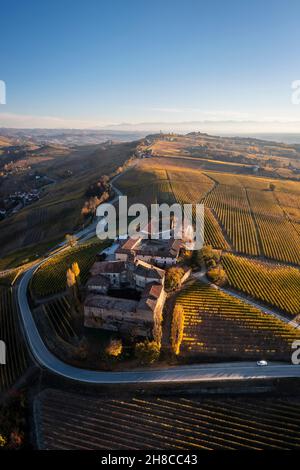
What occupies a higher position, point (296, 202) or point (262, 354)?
point (296, 202)

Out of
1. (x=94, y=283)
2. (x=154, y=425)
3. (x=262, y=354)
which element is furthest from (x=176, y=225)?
(x=154, y=425)

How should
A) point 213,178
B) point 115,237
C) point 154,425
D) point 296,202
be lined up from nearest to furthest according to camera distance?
point 154,425 < point 115,237 < point 296,202 < point 213,178

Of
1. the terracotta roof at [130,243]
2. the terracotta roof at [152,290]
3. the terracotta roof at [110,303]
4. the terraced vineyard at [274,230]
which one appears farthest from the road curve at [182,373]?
the terraced vineyard at [274,230]

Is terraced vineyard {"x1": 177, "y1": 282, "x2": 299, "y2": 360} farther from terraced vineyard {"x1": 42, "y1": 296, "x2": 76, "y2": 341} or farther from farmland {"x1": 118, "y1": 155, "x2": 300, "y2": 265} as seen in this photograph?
farmland {"x1": 118, "y1": 155, "x2": 300, "y2": 265}

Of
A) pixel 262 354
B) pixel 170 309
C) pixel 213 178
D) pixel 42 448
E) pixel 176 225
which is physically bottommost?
pixel 42 448

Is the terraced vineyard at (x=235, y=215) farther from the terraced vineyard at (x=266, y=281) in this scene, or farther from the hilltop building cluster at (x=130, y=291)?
the hilltop building cluster at (x=130, y=291)

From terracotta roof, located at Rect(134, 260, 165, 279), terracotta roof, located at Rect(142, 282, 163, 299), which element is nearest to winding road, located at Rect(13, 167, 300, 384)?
terracotta roof, located at Rect(142, 282, 163, 299)
